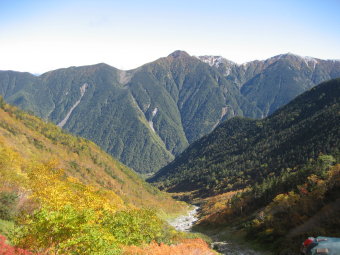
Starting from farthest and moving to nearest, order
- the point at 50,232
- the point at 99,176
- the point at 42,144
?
the point at 99,176 → the point at 42,144 → the point at 50,232

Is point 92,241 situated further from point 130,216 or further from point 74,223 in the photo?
point 130,216

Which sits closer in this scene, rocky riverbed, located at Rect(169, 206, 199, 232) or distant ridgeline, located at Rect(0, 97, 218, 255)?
distant ridgeline, located at Rect(0, 97, 218, 255)

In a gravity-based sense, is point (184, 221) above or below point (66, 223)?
below

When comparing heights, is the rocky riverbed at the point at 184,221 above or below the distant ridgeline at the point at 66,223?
below

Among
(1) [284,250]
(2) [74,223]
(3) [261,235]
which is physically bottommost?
(3) [261,235]

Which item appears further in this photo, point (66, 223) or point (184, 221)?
point (184, 221)

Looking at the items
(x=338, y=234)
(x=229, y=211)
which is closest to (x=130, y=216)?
(x=338, y=234)

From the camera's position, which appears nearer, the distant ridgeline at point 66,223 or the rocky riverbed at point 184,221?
the distant ridgeline at point 66,223

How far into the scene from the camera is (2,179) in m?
56.2

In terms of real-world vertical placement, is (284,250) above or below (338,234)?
below

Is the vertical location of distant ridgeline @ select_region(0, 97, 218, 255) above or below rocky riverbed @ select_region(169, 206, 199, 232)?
above

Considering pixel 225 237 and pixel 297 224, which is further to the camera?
pixel 225 237

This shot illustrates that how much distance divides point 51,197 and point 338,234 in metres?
48.8

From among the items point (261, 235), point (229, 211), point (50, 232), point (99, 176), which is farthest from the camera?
point (99, 176)
